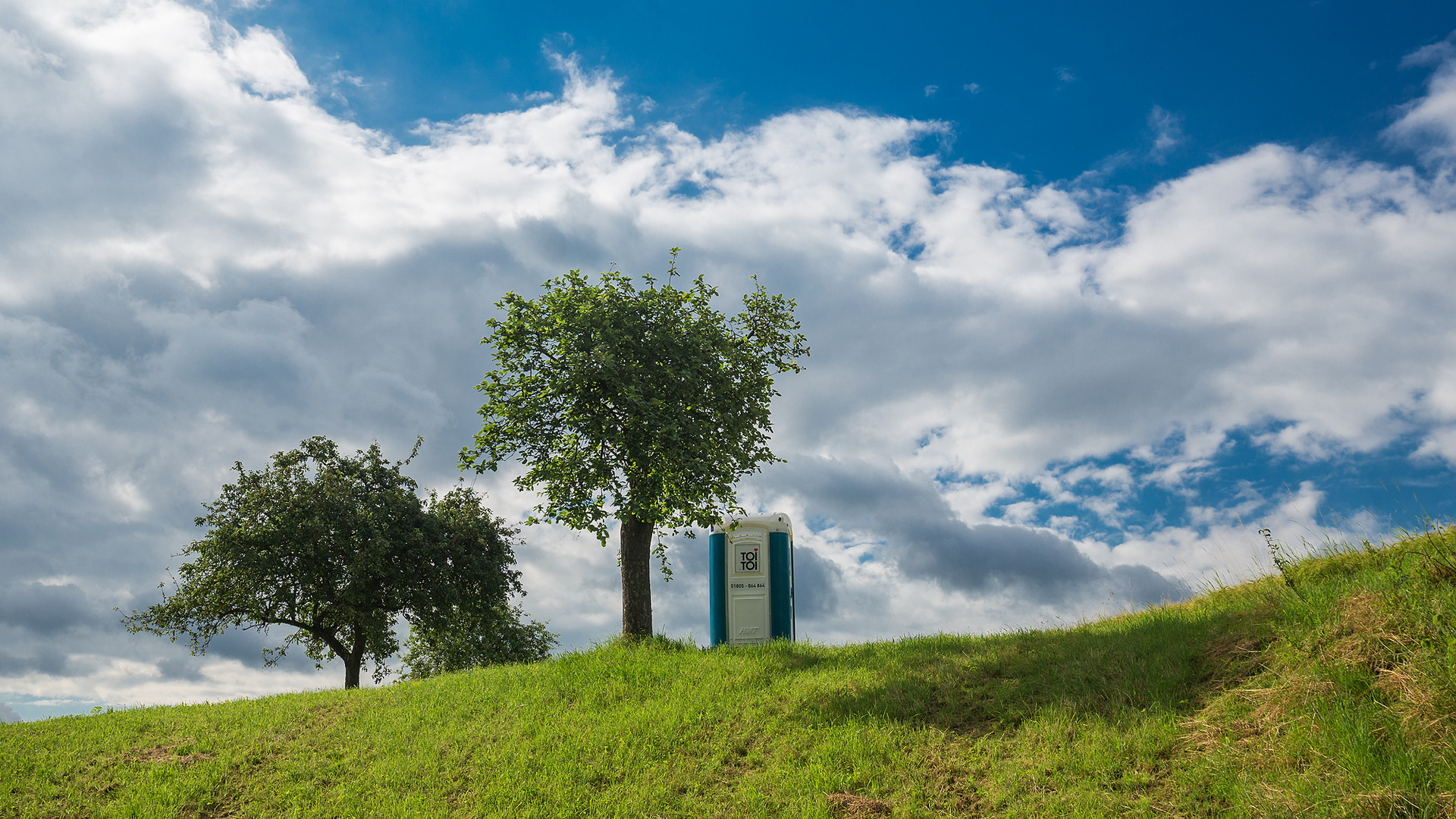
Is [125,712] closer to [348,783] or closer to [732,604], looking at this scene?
[348,783]

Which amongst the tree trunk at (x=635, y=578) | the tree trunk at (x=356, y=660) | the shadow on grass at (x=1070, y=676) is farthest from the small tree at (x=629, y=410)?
the tree trunk at (x=356, y=660)

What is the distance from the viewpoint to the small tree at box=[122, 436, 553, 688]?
941 inches

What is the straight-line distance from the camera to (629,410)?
54.9 ft

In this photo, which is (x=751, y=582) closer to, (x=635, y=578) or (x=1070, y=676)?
(x=635, y=578)

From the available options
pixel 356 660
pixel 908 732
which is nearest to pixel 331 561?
pixel 356 660

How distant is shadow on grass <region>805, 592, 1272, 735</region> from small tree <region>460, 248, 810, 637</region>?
214 inches

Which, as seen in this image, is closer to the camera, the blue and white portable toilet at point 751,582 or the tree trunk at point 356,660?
the blue and white portable toilet at point 751,582

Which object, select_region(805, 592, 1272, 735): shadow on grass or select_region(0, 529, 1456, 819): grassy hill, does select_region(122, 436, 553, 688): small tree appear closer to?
select_region(0, 529, 1456, 819): grassy hill

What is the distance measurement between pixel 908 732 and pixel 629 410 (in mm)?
8861

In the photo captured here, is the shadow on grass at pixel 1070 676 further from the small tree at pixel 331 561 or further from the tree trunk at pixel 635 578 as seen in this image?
the small tree at pixel 331 561

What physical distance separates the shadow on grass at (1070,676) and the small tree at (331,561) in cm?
1711

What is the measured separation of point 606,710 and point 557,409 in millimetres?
7266

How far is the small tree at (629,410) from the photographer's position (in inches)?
642

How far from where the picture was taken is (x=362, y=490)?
25.6 m
